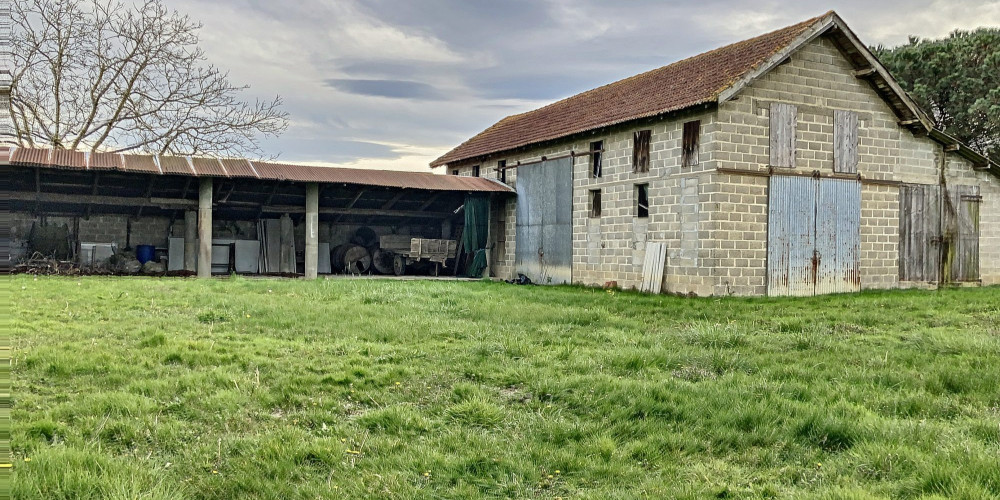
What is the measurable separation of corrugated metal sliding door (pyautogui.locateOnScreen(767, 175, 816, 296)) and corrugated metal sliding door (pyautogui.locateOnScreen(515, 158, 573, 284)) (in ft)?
19.8

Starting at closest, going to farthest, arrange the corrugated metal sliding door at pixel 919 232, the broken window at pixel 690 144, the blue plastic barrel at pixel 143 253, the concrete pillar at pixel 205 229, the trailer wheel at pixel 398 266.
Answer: the broken window at pixel 690 144 < the corrugated metal sliding door at pixel 919 232 < the concrete pillar at pixel 205 229 < the blue plastic barrel at pixel 143 253 < the trailer wheel at pixel 398 266

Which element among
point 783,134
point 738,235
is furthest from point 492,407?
point 783,134

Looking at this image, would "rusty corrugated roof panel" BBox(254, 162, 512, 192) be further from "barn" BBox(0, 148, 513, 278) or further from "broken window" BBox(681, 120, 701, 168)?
"broken window" BBox(681, 120, 701, 168)

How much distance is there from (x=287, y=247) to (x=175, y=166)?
213 inches

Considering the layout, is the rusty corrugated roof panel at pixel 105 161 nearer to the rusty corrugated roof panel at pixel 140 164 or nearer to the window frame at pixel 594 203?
the rusty corrugated roof panel at pixel 140 164

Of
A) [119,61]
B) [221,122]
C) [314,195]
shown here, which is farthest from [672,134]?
[119,61]

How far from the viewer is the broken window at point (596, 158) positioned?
64.8ft

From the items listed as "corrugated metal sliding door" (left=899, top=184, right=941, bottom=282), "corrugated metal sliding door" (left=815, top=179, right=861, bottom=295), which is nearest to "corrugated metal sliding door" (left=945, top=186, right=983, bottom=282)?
"corrugated metal sliding door" (left=899, top=184, right=941, bottom=282)

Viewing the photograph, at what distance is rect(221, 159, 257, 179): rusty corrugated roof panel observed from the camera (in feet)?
65.5

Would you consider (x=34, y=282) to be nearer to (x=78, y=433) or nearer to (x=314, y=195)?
(x=314, y=195)

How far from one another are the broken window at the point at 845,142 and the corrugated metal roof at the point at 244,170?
987 cm

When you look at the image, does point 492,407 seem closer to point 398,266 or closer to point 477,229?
point 477,229

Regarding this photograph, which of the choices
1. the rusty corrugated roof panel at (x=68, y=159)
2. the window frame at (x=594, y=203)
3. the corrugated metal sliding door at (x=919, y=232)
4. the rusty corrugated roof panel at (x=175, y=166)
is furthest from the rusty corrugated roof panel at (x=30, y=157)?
the corrugated metal sliding door at (x=919, y=232)

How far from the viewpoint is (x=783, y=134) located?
16531 mm
